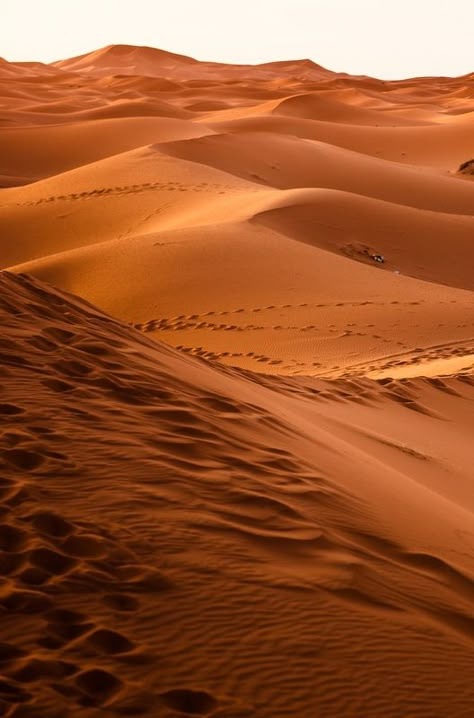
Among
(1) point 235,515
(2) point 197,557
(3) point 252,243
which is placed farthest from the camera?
(3) point 252,243

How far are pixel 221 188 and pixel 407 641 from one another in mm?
13620

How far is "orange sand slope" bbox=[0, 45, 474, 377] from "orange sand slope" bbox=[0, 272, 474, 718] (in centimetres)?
424

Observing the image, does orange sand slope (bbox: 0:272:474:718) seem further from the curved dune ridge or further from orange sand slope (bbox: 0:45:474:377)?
orange sand slope (bbox: 0:45:474:377)

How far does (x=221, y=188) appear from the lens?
51.0 feet

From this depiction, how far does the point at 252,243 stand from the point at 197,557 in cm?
926

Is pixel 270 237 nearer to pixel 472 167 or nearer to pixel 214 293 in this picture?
pixel 214 293

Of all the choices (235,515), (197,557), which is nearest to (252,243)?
(235,515)

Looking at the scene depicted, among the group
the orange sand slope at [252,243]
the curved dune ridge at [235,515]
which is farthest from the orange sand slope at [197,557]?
the orange sand slope at [252,243]

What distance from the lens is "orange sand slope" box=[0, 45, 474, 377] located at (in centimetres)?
904

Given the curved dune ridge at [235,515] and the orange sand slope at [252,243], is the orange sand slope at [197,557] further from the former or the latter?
the orange sand slope at [252,243]

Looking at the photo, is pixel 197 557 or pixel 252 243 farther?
pixel 252 243

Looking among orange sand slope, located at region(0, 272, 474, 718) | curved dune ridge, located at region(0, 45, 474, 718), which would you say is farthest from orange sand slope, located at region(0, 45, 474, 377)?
orange sand slope, located at region(0, 272, 474, 718)

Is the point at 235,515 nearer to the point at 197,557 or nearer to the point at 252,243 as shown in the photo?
the point at 197,557

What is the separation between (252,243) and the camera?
38.0 feet
